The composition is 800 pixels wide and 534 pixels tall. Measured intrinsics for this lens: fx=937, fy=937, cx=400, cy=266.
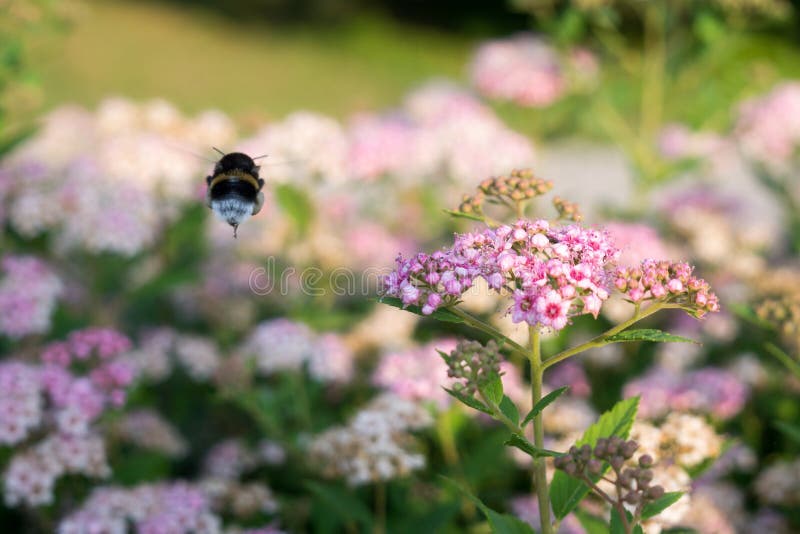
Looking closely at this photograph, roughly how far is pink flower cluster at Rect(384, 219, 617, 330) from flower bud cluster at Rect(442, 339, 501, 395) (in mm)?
98

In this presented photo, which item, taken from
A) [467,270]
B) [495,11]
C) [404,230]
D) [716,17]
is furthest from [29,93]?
[495,11]

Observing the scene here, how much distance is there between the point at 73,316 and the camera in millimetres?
3787

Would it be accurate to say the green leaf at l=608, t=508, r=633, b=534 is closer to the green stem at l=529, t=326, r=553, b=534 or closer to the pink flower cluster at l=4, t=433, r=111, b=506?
the green stem at l=529, t=326, r=553, b=534

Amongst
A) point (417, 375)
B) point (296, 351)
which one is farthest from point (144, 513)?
point (417, 375)

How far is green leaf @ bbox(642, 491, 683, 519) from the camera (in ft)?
6.41

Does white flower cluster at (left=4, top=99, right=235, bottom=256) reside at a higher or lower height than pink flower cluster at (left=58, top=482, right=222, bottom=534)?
higher

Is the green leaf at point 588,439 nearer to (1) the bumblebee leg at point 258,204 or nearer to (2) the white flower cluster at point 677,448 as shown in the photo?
(2) the white flower cluster at point 677,448

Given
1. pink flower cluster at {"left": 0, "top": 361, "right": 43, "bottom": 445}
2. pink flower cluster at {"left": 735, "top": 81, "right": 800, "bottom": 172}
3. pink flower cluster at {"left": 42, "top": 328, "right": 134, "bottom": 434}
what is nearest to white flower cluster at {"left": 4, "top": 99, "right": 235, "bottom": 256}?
pink flower cluster at {"left": 42, "top": 328, "right": 134, "bottom": 434}

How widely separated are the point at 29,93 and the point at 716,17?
307cm

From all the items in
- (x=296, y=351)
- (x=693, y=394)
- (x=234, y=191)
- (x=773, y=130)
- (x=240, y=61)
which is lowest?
(x=693, y=394)

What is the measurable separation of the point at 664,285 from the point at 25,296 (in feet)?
7.65

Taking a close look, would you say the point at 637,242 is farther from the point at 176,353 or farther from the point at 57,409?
the point at 57,409

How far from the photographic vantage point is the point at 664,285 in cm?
186

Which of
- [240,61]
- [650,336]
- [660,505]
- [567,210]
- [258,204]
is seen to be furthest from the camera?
[240,61]
